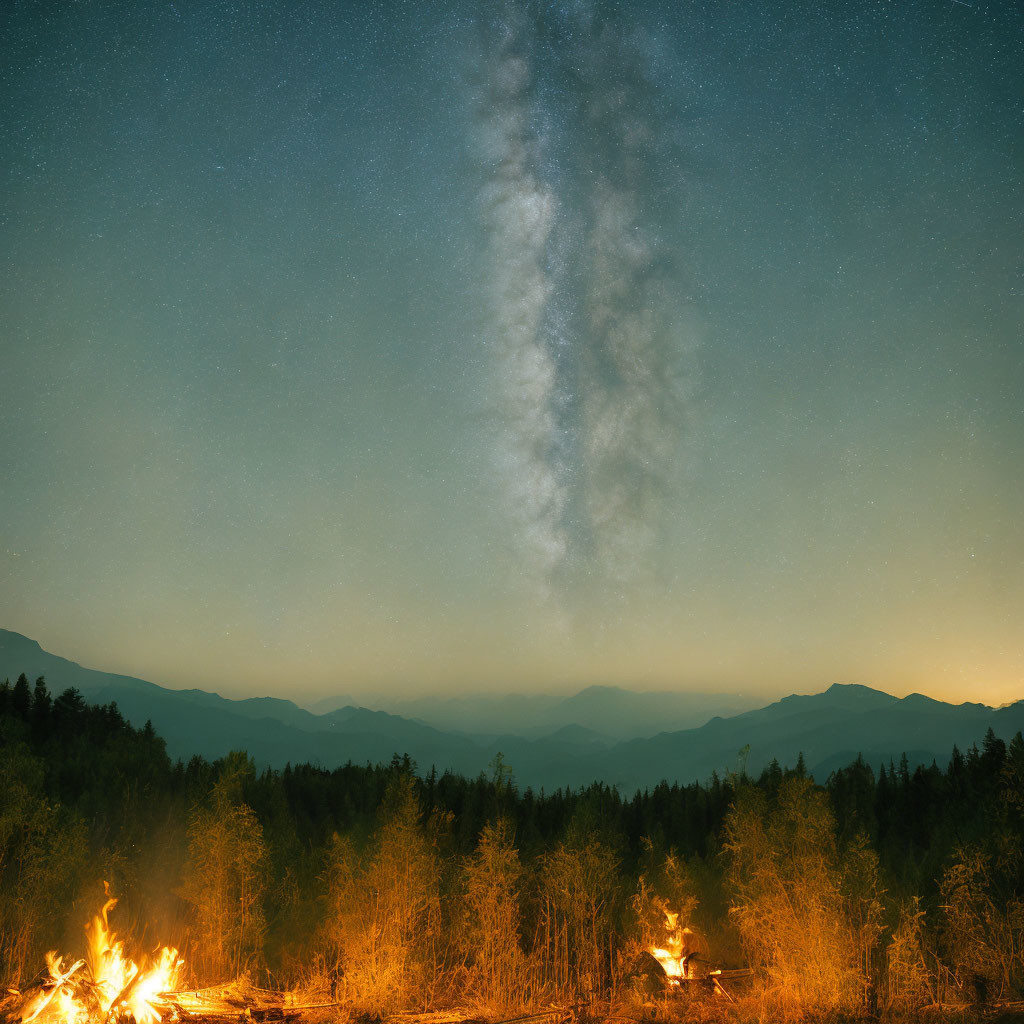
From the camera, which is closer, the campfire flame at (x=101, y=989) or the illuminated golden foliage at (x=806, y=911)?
the campfire flame at (x=101, y=989)

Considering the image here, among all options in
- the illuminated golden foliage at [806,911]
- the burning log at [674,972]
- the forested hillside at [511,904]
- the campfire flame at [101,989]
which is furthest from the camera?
the forested hillside at [511,904]

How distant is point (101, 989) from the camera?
17.9 meters

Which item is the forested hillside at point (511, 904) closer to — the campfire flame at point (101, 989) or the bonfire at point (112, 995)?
the bonfire at point (112, 995)

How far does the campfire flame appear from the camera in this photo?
56.7ft

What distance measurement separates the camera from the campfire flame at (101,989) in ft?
56.7

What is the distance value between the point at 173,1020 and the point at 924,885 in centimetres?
4489

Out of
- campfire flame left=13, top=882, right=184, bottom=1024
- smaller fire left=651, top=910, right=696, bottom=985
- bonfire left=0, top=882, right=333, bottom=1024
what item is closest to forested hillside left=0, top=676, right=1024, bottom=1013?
smaller fire left=651, top=910, right=696, bottom=985

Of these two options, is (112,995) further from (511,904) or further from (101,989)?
(511,904)

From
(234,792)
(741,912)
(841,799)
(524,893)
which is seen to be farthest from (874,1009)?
(841,799)

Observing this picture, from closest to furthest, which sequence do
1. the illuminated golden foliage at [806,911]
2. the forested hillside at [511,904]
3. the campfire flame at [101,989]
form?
the campfire flame at [101,989], the illuminated golden foliage at [806,911], the forested hillside at [511,904]

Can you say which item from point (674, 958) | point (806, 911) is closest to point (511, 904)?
point (674, 958)

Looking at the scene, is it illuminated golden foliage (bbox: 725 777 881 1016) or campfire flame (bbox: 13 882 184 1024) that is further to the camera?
illuminated golden foliage (bbox: 725 777 881 1016)

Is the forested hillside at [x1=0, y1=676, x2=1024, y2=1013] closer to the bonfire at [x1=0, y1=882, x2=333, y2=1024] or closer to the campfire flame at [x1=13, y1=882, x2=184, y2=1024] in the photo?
the bonfire at [x1=0, y1=882, x2=333, y2=1024]

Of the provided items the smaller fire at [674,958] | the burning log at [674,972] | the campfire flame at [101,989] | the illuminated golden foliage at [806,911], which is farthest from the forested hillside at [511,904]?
the campfire flame at [101,989]
